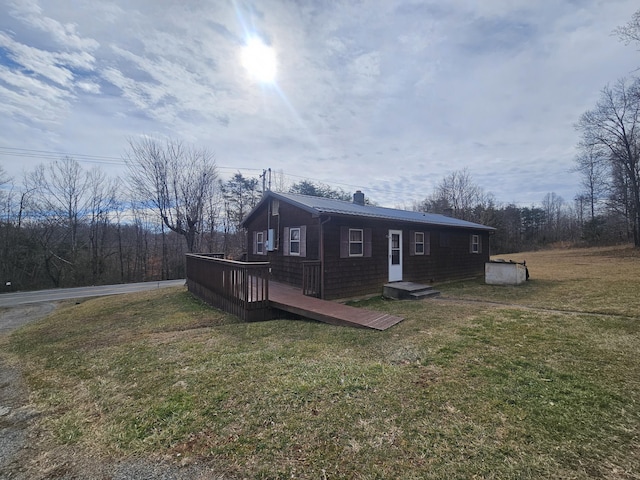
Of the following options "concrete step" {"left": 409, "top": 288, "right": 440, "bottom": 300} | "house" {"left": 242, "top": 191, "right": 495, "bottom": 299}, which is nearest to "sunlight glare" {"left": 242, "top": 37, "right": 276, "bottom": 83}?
"house" {"left": 242, "top": 191, "right": 495, "bottom": 299}

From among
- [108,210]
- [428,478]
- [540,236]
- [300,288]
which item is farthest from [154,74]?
[540,236]

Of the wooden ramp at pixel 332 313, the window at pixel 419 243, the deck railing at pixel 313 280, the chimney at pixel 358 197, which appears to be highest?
the chimney at pixel 358 197

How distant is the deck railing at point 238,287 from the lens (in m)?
6.48

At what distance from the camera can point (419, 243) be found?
11141mm

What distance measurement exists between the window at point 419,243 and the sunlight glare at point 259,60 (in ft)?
25.4

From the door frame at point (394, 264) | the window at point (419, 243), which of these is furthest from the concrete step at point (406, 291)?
the window at point (419, 243)

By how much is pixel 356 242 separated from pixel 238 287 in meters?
4.05

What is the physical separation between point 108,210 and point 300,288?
2075 cm

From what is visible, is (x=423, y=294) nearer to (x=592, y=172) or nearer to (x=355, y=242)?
(x=355, y=242)

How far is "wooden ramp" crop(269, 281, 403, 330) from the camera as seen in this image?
5.57m

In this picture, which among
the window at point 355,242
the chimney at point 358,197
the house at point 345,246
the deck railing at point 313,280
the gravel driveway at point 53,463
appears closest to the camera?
the gravel driveway at point 53,463

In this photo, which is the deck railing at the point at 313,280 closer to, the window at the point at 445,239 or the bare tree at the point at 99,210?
the window at the point at 445,239

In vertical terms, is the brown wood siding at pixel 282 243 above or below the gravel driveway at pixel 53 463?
above

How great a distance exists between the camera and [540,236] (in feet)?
123
